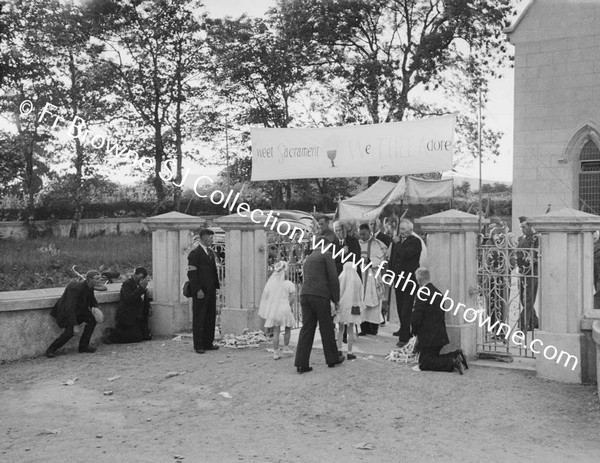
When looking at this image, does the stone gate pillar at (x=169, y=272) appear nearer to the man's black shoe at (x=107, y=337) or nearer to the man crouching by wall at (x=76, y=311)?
the man's black shoe at (x=107, y=337)

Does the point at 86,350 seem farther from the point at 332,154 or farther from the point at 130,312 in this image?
the point at 332,154

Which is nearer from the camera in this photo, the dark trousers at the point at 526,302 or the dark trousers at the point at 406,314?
the dark trousers at the point at 526,302

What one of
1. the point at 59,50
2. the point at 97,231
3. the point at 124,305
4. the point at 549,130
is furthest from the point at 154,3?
the point at 124,305

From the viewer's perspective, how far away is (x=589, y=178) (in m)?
19.5

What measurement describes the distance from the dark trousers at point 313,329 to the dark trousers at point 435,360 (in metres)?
1.09

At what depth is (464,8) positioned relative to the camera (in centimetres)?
2842

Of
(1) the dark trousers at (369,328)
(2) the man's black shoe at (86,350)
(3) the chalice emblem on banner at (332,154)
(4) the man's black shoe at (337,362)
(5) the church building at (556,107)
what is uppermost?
(5) the church building at (556,107)

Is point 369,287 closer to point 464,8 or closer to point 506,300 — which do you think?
point 506,300

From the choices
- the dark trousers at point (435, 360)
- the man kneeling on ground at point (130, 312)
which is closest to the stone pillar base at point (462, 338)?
the dark trousers at point (435, 360)

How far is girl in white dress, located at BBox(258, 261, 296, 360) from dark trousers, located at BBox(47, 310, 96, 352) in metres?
2.66

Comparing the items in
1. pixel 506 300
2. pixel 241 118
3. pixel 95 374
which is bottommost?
pixel 95 374

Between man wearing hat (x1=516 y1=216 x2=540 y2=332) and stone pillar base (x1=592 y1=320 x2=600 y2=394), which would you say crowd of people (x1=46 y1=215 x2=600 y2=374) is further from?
stone pillar base (x1=592 y1=320 x2=600 y2=394)

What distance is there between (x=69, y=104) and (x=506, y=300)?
23.5 m

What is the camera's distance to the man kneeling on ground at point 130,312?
1162 centimetres
